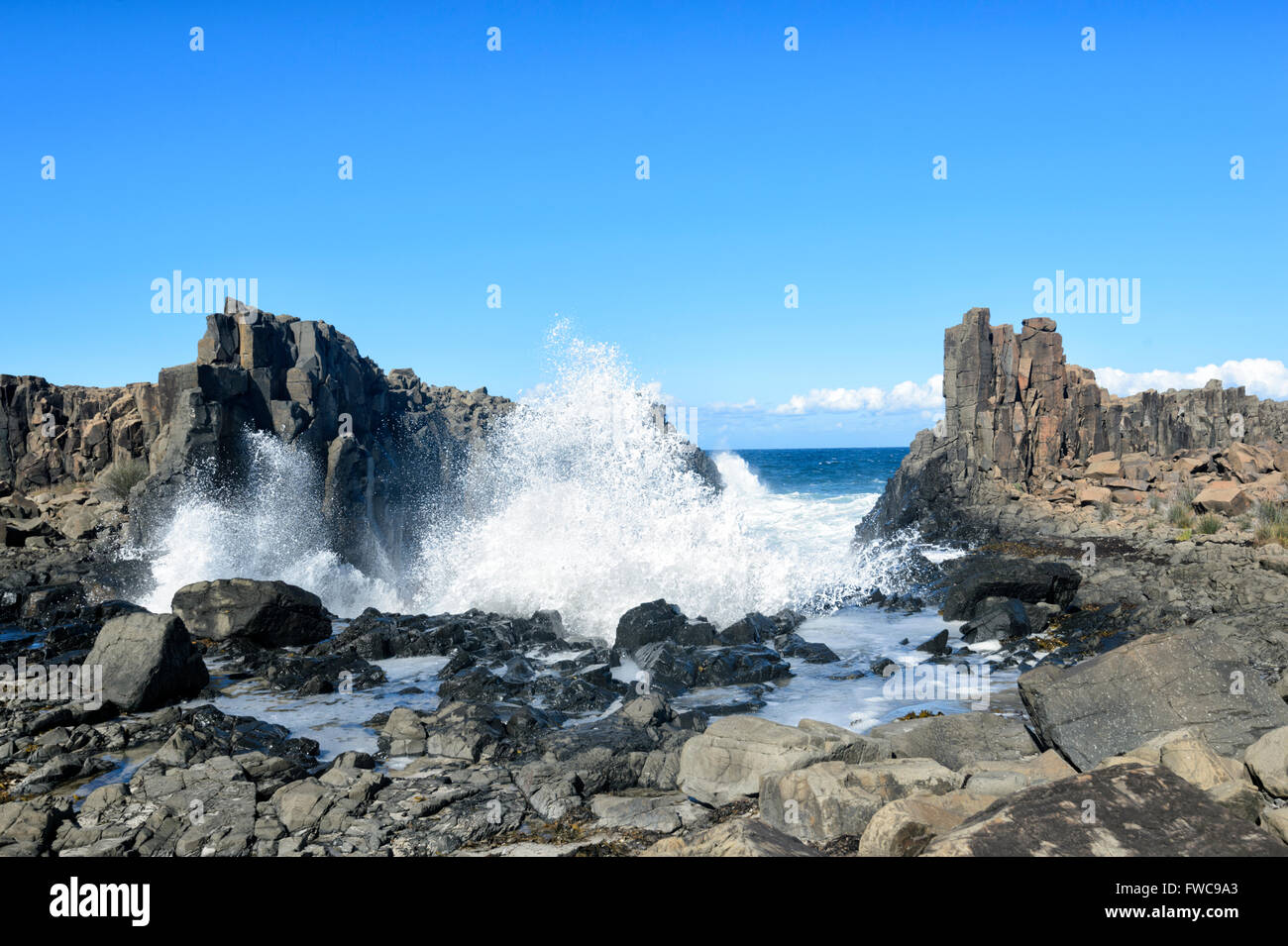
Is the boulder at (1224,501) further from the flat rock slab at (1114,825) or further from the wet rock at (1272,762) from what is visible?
the flat rock slab at (1114,825)

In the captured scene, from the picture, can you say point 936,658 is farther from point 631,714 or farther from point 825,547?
point 825,547

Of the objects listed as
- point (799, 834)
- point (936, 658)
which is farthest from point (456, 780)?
point (936, 658)

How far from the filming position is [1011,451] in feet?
104

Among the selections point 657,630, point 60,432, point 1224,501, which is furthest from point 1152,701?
point 60,432

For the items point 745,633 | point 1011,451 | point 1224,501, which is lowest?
point 745,633

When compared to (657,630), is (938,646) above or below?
below

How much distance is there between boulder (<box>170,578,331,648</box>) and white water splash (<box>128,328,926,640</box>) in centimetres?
429

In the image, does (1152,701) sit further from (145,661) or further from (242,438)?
(242,438)

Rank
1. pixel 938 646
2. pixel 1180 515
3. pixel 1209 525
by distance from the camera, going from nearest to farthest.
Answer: pixel 938 646 < pixel 1209 525 < pixel 1180 515

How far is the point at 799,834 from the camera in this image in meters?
5.50

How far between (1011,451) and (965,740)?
88.8 ft

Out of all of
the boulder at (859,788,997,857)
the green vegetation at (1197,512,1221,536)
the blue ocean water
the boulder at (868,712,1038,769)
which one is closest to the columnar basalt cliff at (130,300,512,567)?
the boulder at (868,712,1038,769)

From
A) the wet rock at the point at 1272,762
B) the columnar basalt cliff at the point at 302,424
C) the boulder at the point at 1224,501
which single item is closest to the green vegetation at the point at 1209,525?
the boulder at the point at 1224,501
